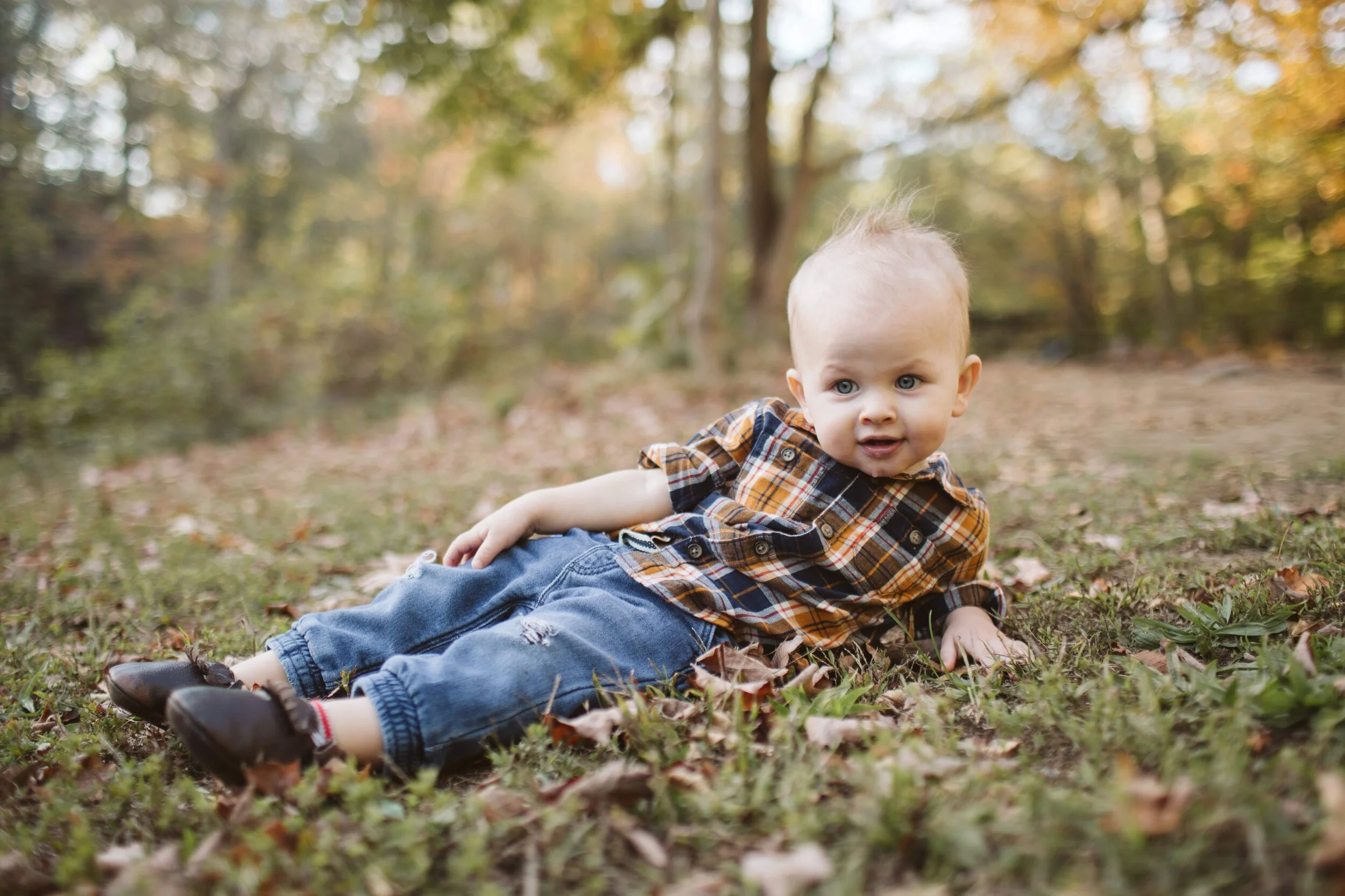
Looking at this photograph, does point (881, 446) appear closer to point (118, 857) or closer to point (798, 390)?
point (798, 390)

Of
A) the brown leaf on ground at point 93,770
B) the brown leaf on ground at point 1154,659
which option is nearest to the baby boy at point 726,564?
the brown leaf on ground at point 93,770

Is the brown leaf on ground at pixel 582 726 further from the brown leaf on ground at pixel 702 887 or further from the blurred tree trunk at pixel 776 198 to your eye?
the blurred tree trunk at pixel 776 198

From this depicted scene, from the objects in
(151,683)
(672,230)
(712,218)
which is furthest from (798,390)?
(672,230)

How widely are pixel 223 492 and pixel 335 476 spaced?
73 cm

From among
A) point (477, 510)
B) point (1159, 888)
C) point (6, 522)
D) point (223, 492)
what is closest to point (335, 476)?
point (223, 492)

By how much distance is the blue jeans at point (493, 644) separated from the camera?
1584mm

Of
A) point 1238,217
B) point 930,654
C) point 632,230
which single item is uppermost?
point 632,230

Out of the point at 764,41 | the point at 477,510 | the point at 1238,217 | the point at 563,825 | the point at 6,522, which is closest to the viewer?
the point at 563,825

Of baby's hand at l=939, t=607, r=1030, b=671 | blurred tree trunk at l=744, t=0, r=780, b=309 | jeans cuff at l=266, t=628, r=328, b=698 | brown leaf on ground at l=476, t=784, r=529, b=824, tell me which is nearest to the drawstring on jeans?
jeans cuff at l=266, t=628, r=328, b=698

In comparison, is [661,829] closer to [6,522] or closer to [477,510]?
[477,510]

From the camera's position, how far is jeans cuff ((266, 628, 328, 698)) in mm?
1848

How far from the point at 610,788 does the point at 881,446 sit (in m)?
0.98

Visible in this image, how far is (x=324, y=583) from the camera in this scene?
10.2 ft

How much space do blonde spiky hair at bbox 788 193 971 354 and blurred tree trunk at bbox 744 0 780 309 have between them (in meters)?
8.14
